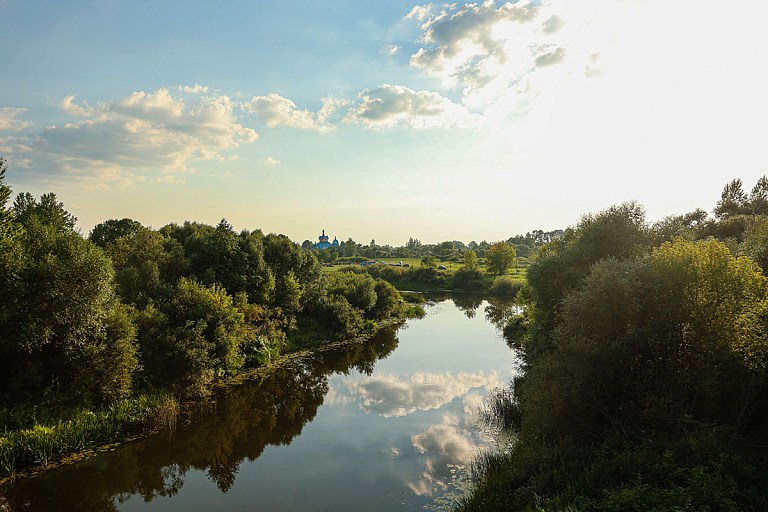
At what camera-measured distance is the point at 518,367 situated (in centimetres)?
2723

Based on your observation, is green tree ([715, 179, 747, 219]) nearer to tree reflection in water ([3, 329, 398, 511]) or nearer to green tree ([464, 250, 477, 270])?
tree reflection in water ([3, 329, 398, 511])

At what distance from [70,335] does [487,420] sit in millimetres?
19159

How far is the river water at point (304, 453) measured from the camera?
493 inches

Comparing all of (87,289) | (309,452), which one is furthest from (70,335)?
(309,452)

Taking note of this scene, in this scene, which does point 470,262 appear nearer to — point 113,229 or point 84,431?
point 113,229

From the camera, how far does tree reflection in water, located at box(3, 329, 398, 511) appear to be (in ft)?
39.5

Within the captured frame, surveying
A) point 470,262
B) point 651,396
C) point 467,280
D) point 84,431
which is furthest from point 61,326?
point 470,262

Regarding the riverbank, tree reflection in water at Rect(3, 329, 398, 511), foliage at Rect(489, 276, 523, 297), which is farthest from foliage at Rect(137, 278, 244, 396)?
foliage at Rect(489, 276, 523, 297)

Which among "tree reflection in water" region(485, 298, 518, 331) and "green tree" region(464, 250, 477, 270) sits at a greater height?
"green tree" region(464, 250, 477, 270)

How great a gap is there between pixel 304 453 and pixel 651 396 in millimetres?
13487

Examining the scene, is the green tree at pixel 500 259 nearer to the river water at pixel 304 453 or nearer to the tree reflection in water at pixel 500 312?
the tree reflection in water at pixel 500 312

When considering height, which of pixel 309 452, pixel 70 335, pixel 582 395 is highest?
pixel 70 335

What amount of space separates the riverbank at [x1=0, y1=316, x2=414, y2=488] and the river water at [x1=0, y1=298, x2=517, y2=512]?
1.85 ft

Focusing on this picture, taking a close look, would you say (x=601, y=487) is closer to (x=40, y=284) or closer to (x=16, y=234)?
(x=40, y=284)
